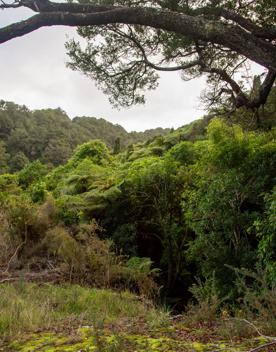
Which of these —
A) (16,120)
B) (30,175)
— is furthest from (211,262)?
(16,120)

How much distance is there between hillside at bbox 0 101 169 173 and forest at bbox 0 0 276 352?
39.9m

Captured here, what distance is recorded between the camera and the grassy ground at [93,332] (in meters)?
4.08

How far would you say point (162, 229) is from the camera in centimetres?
1390

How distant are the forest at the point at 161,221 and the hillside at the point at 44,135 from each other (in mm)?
39865

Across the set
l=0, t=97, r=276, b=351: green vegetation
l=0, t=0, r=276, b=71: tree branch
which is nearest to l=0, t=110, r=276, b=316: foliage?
l=0, t=97, r=276, b=351: green vegetation

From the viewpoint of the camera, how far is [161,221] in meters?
13.6

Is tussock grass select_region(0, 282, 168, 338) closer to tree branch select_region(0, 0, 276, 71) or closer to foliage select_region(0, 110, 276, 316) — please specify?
foliage select_region(0, 110, 276, 316)

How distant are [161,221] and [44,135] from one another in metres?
52.9

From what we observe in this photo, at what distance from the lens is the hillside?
195 feet

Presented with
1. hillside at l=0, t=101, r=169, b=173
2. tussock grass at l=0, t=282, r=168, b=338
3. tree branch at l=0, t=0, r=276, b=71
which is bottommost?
tussock grass at l=0, t=282, r=168, b=338

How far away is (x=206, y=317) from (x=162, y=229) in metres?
8.52

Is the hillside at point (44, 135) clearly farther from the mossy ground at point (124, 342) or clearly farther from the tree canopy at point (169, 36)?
the mossy ground at point (124, 342)

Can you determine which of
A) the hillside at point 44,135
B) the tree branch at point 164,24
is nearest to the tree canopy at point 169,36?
the tree branch at point 164,24

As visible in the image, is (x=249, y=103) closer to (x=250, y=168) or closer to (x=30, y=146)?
(x=250, y=168)
